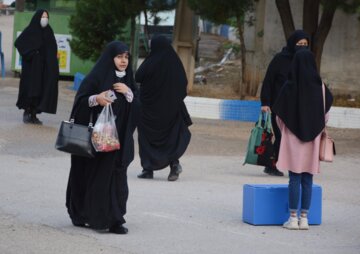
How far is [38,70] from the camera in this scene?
16.7 meters

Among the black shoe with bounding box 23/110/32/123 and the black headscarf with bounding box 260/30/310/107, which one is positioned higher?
the black headscarf with bounding box 260/30/310/107

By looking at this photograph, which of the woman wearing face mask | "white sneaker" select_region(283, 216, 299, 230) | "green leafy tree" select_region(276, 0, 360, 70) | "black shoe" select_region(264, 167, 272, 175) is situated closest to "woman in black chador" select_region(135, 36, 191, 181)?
the woman wearing face mask

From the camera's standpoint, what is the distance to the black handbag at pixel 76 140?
8398mm

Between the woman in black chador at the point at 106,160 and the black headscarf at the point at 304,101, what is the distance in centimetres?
133

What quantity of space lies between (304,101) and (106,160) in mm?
1740

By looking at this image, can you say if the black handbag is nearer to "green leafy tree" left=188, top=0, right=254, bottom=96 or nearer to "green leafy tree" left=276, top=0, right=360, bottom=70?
"green leafy tree" left=188, top=0, right=254, bottom=96

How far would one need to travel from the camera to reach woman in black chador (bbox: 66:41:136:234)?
8516mm

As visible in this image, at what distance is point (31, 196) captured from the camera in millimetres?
10484

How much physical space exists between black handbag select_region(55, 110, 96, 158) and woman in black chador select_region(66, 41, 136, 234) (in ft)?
0.61

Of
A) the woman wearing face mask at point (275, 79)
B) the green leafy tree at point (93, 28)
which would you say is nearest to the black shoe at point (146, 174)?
the woman wearing face mask at point (275, 79)

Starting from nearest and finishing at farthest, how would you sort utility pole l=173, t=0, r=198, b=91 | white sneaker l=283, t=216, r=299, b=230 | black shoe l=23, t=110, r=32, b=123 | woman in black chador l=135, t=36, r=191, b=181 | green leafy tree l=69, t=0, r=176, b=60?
white sneaker l=283, t=216, r=299, b=230 → woman in black chador l=135, t=36, r=191, b=181 → black shoe l=23, t=110, r=32, b=123 → green leafy tree l=69, t=0, r=176, b=60 → utility pole l=173, t=0, r=198, b=91

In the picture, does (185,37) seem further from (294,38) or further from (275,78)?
(294,38)

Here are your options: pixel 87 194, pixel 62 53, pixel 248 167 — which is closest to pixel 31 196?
pixel 87 194

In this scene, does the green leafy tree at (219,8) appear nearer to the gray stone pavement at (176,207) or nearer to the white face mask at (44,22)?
the white face mask at (44,22)
